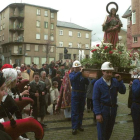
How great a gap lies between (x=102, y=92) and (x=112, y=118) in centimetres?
60

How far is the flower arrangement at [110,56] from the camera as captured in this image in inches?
221

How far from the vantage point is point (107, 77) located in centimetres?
455

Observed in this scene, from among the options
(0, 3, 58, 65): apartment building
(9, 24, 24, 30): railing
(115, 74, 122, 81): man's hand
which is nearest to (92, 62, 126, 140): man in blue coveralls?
(115, 74, 122, 81): man's hand

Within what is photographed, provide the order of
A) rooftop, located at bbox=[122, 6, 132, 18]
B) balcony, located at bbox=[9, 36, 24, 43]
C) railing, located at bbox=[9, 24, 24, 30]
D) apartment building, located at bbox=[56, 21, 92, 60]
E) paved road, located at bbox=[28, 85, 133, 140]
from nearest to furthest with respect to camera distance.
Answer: paved road, located at bbox=[28, 85, 133, 140] → rooftop, located at bbox=[122, 6, 132, 18] → balcony, located at bbox=[9, 36, 24, 43] → railing, located at bbox=[9, 24, 24, 30] → apartment building, located at bbox=[56, 21, 92, 60]

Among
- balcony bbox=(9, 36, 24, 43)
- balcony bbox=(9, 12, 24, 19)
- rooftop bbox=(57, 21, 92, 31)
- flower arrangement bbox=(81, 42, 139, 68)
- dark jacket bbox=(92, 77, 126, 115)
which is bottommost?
dark jacket bbox=(92, 77, 126, 115)

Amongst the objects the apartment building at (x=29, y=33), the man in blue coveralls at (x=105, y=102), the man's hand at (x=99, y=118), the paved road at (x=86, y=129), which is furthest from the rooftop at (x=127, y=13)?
the man's hand at (x=99, y=118)

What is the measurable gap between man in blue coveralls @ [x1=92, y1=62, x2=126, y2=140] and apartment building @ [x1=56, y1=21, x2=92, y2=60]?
→ 52.9 m

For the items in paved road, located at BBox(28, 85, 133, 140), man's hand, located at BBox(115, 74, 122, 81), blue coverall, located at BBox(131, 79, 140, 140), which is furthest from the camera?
paved road, located at BBox(28, 85, 133, 140)

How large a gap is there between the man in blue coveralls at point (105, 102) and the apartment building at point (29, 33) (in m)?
51.1

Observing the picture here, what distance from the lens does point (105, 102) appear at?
14.6ft

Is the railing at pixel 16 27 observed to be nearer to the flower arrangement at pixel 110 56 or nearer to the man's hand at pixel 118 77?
→ the flower arrangement at pixel 110 56

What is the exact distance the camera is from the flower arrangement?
5.62 meters

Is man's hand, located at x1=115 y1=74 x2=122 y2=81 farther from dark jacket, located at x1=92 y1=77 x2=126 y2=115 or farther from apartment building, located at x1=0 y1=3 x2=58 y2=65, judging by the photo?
apartment building, located at x1=0 y1=3 x2=58 y2=65

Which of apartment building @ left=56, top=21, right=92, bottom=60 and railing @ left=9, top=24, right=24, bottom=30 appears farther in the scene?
apartment building @ left=56, top=21, right=92, bottom=60
